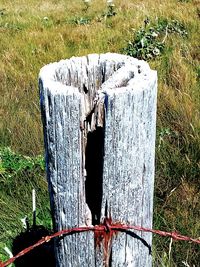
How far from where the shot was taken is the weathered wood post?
1.67 m

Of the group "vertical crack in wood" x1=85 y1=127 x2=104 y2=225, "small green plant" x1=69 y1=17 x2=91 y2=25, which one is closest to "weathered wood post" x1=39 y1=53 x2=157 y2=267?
"vertical crack in wood" x1=85 y1=127 x2=104 y2=225

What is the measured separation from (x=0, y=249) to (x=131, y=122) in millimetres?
1529

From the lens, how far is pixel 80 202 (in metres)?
1.81

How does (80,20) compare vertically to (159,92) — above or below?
below

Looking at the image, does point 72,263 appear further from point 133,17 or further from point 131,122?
point 133,17

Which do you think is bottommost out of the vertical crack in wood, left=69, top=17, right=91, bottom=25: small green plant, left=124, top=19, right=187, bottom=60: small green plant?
left=69, top=17, right=91, bottom=25: small green plant

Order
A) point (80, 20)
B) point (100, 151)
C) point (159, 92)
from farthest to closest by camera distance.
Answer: point (80, 20) → point (159, 92) → point (100, 151)

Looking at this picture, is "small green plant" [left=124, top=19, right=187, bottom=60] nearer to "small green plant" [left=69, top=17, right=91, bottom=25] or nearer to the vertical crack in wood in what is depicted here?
"small green plant" [left=69, top=17, right=91, bottom=25]

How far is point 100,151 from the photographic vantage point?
185cm

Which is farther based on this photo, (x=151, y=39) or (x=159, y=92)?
(x=151, y=39)

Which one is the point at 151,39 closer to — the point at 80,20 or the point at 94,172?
the point at 80,20

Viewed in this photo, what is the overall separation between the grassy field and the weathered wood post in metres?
0.72

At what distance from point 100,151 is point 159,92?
2735 millimetres


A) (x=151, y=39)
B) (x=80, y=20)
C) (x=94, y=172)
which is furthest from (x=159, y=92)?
(x=80, y=20)
